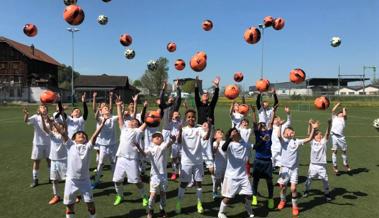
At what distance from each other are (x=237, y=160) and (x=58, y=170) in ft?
15.4

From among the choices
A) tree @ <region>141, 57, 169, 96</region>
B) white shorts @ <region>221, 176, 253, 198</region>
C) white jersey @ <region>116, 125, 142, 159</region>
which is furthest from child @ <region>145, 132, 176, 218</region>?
tree @ <region>141, 57, 169, 96</region>

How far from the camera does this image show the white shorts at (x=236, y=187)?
7.71 m

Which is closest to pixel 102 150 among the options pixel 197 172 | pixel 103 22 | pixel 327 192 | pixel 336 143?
pixel 197 172

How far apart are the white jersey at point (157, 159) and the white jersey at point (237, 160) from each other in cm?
145

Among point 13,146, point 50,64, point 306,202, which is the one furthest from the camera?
point 50,64

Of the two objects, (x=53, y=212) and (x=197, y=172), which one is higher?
(x=197, y=172)

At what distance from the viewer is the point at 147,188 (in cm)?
1059

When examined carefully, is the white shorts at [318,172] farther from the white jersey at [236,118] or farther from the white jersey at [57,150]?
the white jersey at [57,150]

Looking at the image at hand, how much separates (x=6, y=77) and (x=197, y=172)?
241 ft

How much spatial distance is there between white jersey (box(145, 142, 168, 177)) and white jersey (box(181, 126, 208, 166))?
20.2 inches

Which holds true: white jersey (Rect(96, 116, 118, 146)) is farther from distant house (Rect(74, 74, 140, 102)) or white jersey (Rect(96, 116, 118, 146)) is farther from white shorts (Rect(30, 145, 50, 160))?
distant house (Rect(74, 74, 140, 102))

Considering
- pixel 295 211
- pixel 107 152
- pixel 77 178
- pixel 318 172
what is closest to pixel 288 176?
pixel 295 211

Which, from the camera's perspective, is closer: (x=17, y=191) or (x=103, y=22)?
(x=17, y=191)

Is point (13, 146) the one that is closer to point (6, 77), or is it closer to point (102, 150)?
point (102, 150)
